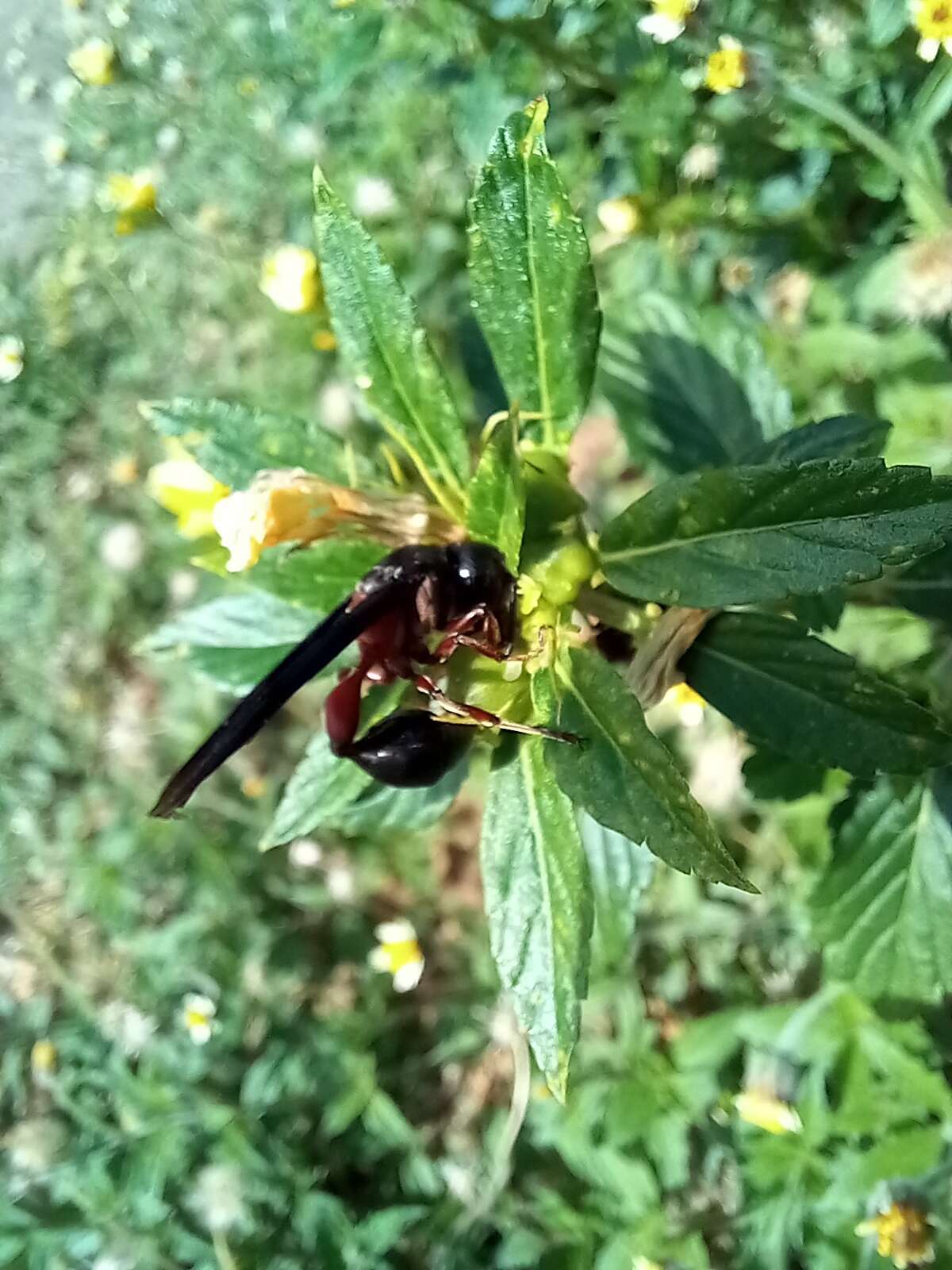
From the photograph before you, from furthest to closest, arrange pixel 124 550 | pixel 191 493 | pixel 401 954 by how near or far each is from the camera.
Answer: pixel 124 550
pixel 401 954
pixel 191 493

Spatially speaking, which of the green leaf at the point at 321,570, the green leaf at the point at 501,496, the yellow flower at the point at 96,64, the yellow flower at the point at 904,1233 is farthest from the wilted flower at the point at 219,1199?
the yellow flower at the point at 96,64

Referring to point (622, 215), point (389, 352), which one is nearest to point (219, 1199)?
point (389, 352)

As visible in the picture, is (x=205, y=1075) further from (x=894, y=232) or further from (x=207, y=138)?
(x=207, y=138)

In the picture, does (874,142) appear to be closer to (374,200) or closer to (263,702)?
(374,200)

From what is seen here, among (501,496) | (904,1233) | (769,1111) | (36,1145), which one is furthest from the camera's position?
(36,1145)

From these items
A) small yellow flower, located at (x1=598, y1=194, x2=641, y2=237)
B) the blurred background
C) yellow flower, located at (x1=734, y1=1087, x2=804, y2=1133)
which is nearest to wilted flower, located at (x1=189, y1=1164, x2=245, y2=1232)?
the blurred background

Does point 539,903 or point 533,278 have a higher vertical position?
point 533,278

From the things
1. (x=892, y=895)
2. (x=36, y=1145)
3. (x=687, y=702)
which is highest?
(x=687, y=702)

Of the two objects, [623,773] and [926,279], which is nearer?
[623,773]
